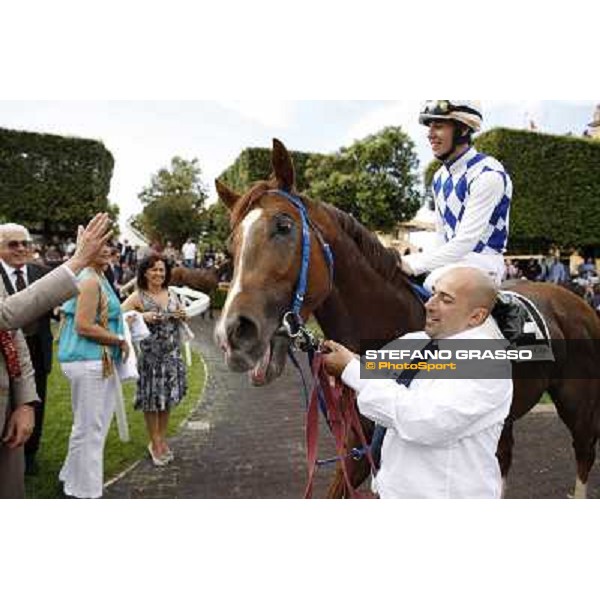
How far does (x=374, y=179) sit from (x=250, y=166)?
1165 millimetres

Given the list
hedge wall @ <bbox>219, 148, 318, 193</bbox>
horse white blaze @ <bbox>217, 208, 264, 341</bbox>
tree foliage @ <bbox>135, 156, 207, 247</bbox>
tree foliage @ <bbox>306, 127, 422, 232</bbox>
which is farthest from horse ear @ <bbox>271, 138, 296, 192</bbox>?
tree foliage @ <bbox>306, 127, 422, 232</bbox>

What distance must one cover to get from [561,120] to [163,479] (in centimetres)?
371

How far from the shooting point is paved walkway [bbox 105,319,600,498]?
3.93 metres

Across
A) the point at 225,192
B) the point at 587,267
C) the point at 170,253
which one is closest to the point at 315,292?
the point at 225,192

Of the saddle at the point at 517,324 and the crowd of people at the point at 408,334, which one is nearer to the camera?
the crowd of people at the point at 408,334

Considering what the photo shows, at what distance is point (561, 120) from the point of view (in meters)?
2.51

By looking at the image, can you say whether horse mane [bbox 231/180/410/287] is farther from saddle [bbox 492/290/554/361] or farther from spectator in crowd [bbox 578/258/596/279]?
spectator in crowd [bbox 578/258/596/279]

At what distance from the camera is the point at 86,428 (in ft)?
10.3

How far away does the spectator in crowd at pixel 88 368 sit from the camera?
3145 millimetres

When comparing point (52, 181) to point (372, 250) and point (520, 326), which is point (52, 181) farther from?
point (520, 326)

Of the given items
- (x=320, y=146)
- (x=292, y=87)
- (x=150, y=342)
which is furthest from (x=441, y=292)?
(x=150, y=342)

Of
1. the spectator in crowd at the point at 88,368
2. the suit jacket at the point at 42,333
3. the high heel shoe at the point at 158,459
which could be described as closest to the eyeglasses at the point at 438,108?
the spectator in crowd at the point at 88,368

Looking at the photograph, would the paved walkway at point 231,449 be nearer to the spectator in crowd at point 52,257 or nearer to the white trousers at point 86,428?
the white trousers at point 86,428

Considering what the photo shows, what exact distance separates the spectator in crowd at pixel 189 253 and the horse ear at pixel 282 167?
1.55m
